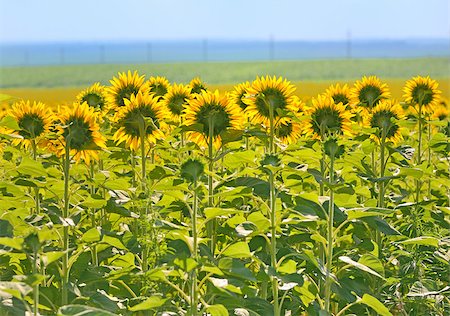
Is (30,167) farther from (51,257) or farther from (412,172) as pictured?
(412,172)

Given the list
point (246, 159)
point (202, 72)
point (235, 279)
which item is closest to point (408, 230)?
point (246, 159)

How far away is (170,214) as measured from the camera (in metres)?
3.15

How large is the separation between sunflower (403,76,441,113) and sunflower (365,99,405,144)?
0.50 meters

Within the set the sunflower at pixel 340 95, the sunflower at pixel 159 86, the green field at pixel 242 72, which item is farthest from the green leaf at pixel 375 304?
the green field at pixel 242 72

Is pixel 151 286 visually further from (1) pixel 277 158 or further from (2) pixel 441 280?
(2) pixel 441 280

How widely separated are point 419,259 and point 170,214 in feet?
2.74

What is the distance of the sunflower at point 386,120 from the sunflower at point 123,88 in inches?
34.7

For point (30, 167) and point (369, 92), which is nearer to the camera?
point (30, 167)

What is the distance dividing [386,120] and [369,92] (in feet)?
2.03

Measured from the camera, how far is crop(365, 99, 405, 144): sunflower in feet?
11.3

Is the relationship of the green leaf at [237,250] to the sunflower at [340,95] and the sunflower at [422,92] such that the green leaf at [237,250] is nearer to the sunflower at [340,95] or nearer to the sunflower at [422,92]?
the sunflower at [340,95]

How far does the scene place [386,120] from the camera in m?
3.47

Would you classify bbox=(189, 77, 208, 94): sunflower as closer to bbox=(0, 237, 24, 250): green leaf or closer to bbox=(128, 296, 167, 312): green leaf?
bbox=(128, 296, 167, 312): green leaf

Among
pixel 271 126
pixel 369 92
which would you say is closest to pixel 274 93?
pixel 271 126
